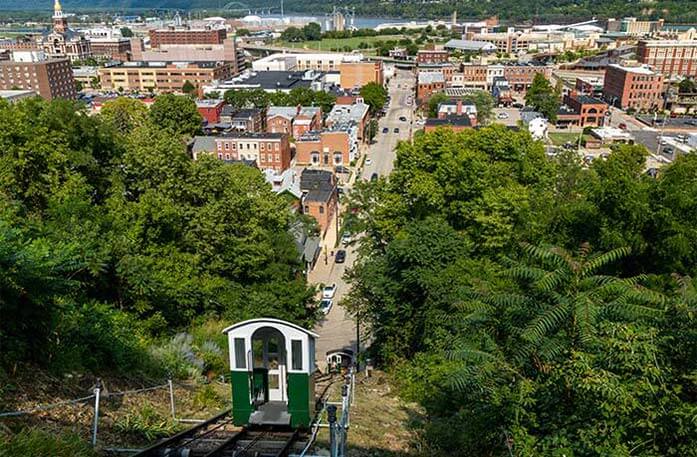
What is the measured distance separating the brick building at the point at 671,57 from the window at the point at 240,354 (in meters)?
111

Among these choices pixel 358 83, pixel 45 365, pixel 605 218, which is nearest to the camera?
pixel 45 365

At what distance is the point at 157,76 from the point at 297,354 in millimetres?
96651

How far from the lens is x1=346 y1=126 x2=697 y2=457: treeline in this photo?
5191 millimetres

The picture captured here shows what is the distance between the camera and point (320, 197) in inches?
1511

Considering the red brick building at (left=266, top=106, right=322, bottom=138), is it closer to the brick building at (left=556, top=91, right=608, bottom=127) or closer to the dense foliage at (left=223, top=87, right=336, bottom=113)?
the dense foliage at (left=223, top=87, right=336, bottom=113)

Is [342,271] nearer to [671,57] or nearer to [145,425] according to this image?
[145,425]

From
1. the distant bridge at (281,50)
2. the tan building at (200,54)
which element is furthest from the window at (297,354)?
the distant bridge at (281,50)

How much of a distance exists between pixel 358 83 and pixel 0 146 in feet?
248

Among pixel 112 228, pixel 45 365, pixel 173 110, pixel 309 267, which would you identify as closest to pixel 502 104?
pixel 173 110

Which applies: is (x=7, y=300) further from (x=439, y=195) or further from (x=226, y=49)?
(x=226, y=49)

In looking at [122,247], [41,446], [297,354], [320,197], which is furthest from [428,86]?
[41,446]

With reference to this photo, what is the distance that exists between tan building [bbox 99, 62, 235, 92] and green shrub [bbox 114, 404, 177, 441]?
92530mm

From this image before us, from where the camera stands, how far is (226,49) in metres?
113

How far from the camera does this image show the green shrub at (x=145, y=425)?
773 cm
